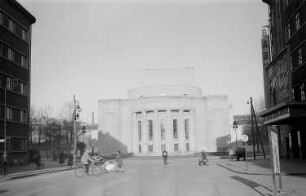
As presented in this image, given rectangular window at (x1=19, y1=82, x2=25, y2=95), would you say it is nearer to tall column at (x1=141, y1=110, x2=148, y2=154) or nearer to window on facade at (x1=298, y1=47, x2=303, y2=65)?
window on facade at (x1=298, y1=47, x2=303, y2=65)

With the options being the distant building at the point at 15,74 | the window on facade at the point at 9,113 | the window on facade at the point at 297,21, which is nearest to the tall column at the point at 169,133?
the distant building at the point at 15,74

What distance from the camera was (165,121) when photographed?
352ft

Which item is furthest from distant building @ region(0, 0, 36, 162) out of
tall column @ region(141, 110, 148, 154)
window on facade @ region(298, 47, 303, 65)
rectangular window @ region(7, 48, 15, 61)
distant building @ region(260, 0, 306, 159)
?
tall column @ region(141, 110, 148, 154)

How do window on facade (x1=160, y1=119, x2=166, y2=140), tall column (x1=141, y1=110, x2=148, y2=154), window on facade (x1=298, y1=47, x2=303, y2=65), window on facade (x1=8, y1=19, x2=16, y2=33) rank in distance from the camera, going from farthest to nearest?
window on facade (x1=160, y1=119, x2=166, y2=140)
tall column (x1=141, y1=110, x2=148, y2=154)
window on facade (x1=8, y1=19, x2=16, y2=33)
window on facade (x1=298, y1=47, x2=303, y2=65)

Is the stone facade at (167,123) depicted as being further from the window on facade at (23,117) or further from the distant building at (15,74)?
the window on facade at (23,117)

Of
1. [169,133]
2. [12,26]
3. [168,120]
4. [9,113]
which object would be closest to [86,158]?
[9,113]

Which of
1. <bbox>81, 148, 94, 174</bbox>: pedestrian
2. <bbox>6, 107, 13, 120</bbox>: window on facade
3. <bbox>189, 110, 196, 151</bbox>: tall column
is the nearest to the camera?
<bbox>81, 148, 94, 174</bbox>: pedestrian

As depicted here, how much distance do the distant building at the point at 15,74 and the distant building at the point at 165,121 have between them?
59.3 m

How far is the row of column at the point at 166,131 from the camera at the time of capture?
10694 cm

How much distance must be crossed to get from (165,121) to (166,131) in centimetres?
267

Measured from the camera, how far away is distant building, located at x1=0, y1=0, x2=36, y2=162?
141 feet

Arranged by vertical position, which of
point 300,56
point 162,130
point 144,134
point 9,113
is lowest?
point 144,134

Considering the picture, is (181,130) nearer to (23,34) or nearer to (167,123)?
(167,123)

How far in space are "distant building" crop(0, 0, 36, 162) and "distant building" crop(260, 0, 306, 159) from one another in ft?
84.3
